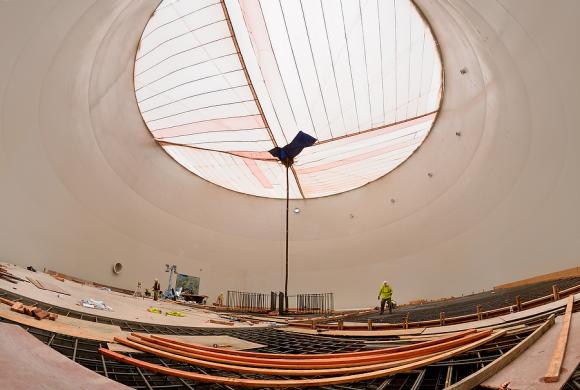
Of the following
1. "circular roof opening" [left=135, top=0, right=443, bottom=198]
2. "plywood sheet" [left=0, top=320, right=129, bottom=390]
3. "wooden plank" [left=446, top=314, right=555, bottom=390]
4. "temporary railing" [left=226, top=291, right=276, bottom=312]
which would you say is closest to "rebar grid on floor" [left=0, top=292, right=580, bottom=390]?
"wooden plank" [left=446, top=314, right=555, bottom=390]

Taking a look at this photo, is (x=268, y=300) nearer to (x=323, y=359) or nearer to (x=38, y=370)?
(x=323, y=359)

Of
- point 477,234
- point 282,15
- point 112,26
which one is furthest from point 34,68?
point 477,234

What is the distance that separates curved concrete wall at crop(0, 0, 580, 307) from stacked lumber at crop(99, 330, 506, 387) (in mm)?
5574

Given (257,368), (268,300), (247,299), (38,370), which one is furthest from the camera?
(268,300)

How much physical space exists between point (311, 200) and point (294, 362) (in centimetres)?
1473

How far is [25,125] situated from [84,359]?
27.0 feet

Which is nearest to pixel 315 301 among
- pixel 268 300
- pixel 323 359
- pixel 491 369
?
pixel 268 300

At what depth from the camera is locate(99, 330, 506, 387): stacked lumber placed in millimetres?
2455

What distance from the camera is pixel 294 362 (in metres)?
3.13

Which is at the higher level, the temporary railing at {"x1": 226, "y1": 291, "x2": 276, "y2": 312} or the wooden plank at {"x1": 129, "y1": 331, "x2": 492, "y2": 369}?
the temporary railing at {"x1": 226, "y1": 291, "x2": 276, "y2": 312}

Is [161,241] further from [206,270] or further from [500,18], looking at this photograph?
[500,18]

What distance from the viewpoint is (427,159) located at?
44.6 ft

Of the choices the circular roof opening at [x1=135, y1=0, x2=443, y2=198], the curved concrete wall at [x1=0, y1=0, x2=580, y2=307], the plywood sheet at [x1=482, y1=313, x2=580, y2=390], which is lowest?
the plywood sheet at [x1=482, y1=313, x2=580, y2=390]

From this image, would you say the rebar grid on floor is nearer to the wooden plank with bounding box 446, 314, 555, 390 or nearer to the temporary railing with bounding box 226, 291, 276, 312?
the wooden plank with bounding box 446, 314, 555, 390
